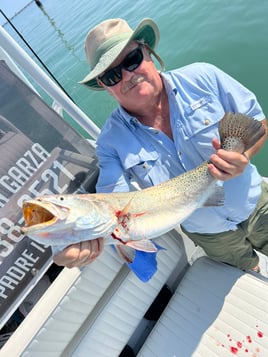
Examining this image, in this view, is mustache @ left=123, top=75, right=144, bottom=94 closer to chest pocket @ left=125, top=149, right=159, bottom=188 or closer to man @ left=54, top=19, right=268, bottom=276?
man @ left=54, top=19, right=268, bottom=276

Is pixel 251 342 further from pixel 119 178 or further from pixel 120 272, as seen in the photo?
pixel 119 178

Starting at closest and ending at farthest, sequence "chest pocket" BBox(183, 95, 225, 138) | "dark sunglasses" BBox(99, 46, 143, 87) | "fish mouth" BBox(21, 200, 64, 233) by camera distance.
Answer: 1. "fish mouth" BBox(21, 200, 64, 233)
2. "dark sunglasses" BBox(99, 46, 143, 87)
3. "chest pocket" BBox(183, 95, 225, 138)

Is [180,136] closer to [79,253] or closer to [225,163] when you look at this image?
[225,163]

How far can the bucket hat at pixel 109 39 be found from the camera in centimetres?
203

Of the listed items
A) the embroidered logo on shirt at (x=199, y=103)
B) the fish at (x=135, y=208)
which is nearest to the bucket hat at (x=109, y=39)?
the embroidered logo on shirt at (x=199, y=103)

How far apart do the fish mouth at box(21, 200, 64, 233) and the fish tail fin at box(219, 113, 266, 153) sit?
105 cm

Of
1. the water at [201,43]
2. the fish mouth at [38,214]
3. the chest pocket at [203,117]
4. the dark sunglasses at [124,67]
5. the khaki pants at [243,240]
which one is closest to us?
the fish mouth at [38,214]

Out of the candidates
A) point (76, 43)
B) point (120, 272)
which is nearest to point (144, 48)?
point (120, 272)

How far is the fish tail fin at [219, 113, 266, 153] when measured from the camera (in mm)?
1942

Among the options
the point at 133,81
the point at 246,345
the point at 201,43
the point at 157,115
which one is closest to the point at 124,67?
the point at 133,81

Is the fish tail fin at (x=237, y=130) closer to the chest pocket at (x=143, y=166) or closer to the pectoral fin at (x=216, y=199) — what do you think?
the pectoral fin at (x=216, y=199)

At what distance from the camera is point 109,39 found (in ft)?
6.88

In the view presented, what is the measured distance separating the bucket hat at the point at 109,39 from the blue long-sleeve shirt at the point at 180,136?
0.31 metres

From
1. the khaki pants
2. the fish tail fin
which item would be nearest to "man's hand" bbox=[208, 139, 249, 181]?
the fish tail fin
